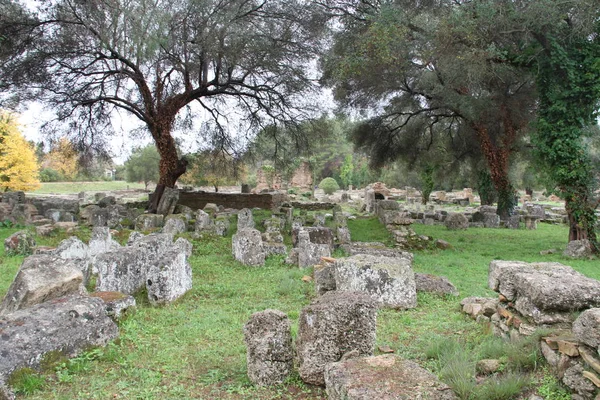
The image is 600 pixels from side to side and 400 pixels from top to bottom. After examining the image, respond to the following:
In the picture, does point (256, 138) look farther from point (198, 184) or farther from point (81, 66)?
point (198, 184)

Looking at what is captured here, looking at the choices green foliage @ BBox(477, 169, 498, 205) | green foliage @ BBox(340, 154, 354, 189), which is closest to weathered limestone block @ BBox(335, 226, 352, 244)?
green foliage @ BBox(477, 169, 498, 205)

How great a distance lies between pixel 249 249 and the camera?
1031 centimetres

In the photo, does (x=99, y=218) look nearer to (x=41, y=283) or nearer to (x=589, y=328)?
(x=41, y=283)

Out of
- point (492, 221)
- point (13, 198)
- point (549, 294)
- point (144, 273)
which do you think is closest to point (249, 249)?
point (144, 273)

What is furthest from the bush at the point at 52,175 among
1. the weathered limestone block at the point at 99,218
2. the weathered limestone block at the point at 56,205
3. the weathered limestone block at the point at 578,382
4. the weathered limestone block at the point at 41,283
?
the weathered limestone block at the point at 578,382

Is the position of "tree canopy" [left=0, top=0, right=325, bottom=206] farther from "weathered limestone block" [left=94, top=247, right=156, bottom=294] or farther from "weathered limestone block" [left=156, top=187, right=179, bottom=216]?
"weathered limestone block" [left=94, top=247, right=156, bottom=294]

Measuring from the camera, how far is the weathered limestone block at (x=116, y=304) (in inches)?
225

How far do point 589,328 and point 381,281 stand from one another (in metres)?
3.57

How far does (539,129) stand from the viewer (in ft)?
44.7

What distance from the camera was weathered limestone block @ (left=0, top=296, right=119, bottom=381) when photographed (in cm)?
413

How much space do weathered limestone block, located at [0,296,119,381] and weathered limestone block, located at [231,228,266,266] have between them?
17.1 feet

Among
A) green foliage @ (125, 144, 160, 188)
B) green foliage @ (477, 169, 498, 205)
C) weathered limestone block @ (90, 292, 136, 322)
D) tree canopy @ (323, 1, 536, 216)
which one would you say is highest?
tree canopy @ (323, 1, 536, 216)

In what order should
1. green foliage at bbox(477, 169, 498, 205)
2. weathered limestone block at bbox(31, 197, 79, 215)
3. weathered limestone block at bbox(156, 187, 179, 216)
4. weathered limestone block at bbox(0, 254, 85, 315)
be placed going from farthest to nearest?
green foliage at bbox(477, 169, 498, 205)
weathered limestone block at bbox(31, 197, 79, 215)
weathered limestone block at bbox(156, 187, 179, 216)
weathered limestone block at bbox(0, 254, 85, 315)

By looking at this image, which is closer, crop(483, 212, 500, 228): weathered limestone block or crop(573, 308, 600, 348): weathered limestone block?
crop(573, 308, 600, 348): weathered limestone block
